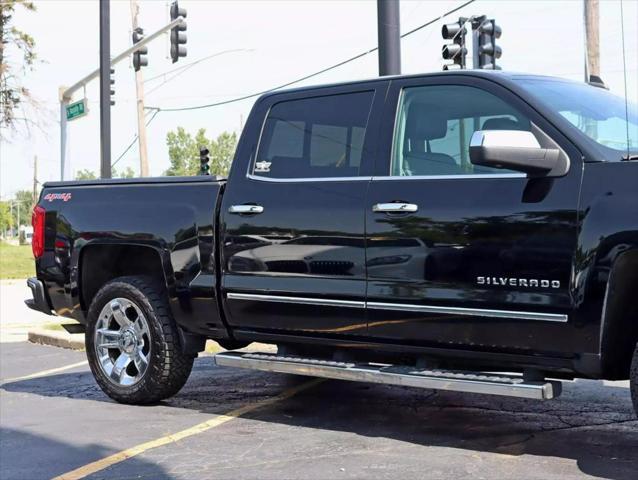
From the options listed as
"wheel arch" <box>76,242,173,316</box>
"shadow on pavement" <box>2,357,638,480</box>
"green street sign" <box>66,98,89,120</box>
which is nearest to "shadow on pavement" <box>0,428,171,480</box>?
"shadow on pavement" <box>2,357,638,480</box>

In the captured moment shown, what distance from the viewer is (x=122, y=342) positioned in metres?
6.32

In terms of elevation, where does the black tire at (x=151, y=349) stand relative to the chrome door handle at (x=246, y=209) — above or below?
below

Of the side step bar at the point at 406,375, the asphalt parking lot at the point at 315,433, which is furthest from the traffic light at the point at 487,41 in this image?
the side step bar at the point at 406,375

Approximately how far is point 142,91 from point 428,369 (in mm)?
24987

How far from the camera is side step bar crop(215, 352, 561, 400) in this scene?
442 cm

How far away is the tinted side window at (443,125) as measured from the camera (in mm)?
4891

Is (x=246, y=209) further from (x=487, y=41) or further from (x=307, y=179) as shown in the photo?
(x=487, y=41)

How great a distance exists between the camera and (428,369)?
4.93 metres

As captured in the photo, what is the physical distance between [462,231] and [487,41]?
25.8 feet

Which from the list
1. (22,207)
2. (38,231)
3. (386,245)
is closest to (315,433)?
(386,245)

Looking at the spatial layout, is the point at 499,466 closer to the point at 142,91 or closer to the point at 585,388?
the point at 585,388

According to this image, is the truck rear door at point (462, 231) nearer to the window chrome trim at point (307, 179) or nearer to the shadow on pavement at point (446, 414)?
the window chrome trim at point (307, 179)

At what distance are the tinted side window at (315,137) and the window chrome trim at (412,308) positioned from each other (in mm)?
772

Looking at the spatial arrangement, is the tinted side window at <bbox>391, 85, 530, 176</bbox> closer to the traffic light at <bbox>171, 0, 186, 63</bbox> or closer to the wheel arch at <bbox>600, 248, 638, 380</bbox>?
the wheel arch at <bbox>600, 248, 638, 380</bbox>
